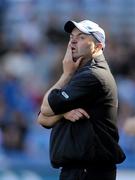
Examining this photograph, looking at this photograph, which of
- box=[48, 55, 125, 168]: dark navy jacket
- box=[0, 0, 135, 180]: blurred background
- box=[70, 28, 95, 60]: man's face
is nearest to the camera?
box=[48, 55, 125, 168]: dark navy jacket

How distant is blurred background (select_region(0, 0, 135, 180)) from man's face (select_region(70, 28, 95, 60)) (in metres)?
3.16

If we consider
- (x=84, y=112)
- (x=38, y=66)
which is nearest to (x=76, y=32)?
(x=84, y=112)

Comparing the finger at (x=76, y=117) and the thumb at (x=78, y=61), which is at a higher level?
the thumb at (x=78, y=61)

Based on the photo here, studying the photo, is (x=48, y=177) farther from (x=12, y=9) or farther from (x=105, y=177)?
(x=12, y=9)

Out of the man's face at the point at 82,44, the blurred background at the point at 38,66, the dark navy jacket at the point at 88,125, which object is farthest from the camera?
the blurred background at the point at 38,66

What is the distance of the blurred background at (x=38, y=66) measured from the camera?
9703 mm

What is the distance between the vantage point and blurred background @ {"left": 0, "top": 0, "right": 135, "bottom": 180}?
9.70 m

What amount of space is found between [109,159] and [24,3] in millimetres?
8272

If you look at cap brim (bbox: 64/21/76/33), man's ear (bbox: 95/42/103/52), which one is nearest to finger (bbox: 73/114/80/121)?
man's ear (bbox: 95/42/103/52)

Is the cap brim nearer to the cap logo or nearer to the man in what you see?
the man

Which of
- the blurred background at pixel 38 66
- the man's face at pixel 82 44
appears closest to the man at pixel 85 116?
the man's face at pixel 82 44

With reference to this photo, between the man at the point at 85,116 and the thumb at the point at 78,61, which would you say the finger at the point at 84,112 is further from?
the thumb at the point at 78,61

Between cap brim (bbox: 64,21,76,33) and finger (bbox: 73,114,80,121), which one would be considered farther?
cap brim (bbox: 64,21,76,33)

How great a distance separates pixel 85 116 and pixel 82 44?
0.54 meters
